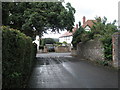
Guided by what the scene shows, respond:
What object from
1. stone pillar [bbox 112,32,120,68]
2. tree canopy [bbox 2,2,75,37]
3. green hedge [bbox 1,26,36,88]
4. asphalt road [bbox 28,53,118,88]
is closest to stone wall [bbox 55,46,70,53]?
tree canopy [bbox 2,2,75,37]

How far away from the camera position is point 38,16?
11.7m

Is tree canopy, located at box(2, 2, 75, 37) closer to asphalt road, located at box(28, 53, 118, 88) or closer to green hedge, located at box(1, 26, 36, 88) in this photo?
asphalt road, located at box(28, 53, 118, 88)

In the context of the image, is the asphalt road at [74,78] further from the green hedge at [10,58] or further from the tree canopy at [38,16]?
the tree canopy at [38,16]

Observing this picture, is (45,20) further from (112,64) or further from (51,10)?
(112,64)

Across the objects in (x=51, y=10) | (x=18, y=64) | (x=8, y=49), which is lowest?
(x=18, y=64)

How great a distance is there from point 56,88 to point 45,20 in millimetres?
8843

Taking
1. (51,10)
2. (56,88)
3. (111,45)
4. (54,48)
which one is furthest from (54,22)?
(54,48)

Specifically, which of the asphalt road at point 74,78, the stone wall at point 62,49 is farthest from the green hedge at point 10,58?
the stone wall at point 62,49

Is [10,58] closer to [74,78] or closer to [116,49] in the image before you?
[74,78]

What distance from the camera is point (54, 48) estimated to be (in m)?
35.7

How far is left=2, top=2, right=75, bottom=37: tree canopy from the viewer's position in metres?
11.8

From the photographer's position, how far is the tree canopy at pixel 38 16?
11773 mm

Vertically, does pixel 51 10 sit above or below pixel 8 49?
above

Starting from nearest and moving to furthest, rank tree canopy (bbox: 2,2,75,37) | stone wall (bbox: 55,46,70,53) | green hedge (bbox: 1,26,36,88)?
green hedge (bbox: 1,26,36,88)
tree canopy (bbox: 2,2,75,37)
stone wall (bbox: 55,46,70,53)
